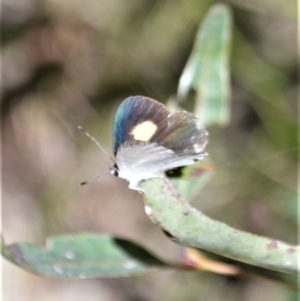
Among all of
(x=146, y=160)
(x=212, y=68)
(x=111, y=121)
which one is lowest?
(x=146, y=160)

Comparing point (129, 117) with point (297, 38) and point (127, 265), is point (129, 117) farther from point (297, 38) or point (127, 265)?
point (297, 38)

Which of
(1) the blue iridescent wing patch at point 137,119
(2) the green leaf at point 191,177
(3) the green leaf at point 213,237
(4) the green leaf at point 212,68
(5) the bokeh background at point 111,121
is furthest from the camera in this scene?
(5) the bokeh background at point 111,121

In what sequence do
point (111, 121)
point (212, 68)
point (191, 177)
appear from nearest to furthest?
point (191, 177), point (212, 68), point (111, 121)

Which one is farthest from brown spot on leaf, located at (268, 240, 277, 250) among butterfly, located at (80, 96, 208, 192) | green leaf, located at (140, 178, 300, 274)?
butterfly, located at (80, 96, 208, 192)

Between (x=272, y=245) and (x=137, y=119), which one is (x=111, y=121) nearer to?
(x=137, y=119)

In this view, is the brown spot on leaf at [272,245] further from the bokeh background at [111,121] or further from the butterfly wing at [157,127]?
the bokeh background at [111,121]

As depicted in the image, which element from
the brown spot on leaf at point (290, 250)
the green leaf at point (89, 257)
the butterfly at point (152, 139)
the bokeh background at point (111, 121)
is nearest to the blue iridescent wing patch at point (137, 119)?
the butterfly at point (152, 139)

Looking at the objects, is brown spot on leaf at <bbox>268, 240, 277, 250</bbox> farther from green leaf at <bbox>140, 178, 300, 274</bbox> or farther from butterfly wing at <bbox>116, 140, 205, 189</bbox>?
butterfly wing at <bbox>116, 140, 205, 189</bbox>

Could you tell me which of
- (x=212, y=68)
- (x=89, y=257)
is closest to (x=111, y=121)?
(x=212, y=68)
